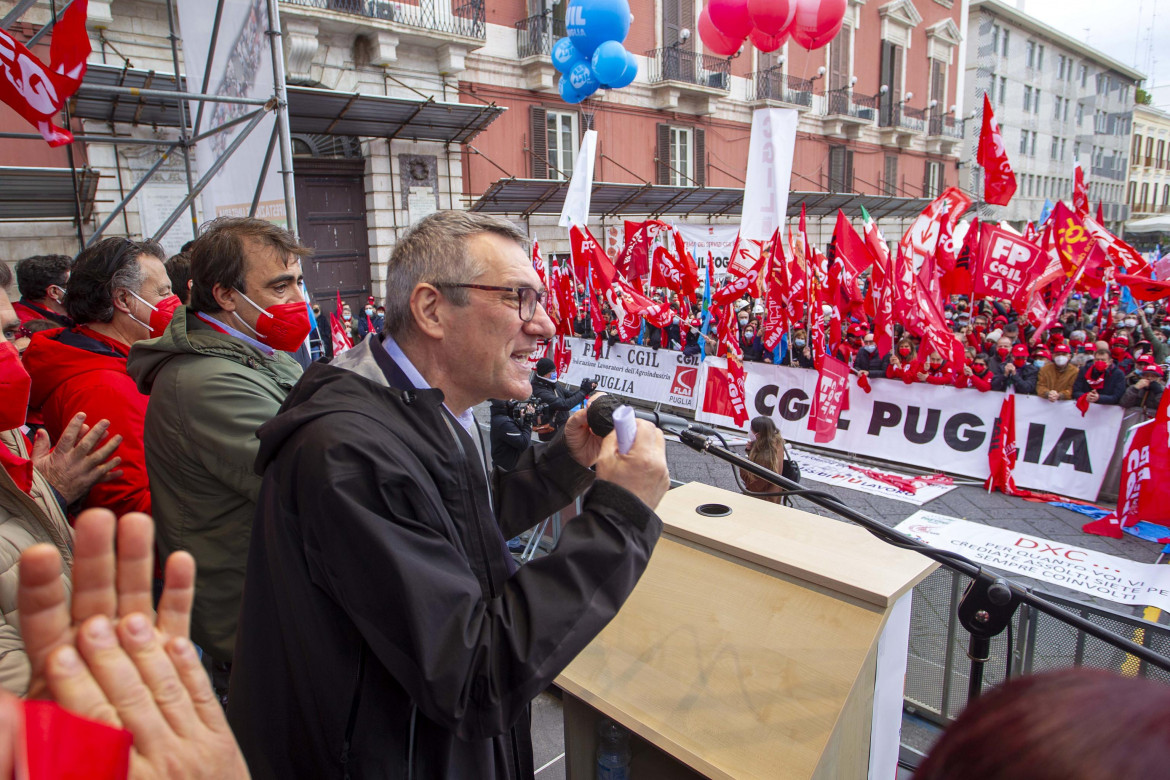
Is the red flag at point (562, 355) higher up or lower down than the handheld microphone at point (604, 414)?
lower down

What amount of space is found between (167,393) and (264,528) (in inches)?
32.0

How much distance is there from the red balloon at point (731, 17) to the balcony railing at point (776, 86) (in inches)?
599

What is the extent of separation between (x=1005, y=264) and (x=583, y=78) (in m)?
6.77

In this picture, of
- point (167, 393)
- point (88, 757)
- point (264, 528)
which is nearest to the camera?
point (88, 757)

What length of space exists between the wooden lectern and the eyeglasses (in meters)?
0.84

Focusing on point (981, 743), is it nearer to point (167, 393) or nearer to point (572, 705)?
point (572, 705)

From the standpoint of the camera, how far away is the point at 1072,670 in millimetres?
645

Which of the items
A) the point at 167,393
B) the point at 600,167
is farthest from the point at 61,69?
the point at 600,167

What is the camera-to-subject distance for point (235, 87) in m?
4.71

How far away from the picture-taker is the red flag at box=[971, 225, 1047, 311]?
8273 millimetres

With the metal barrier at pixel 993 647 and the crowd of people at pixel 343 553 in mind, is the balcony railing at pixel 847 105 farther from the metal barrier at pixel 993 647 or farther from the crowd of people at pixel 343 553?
the crowd of people at pixel 343 553

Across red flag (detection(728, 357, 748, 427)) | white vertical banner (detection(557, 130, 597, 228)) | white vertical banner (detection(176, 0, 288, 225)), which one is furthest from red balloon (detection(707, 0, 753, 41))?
white vertical banner (detection(176, 0, 288, 225))

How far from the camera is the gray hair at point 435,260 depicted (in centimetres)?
143

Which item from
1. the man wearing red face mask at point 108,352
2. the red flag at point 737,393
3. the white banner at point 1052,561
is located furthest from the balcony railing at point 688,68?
the man wearing red face mask at point 108,352
